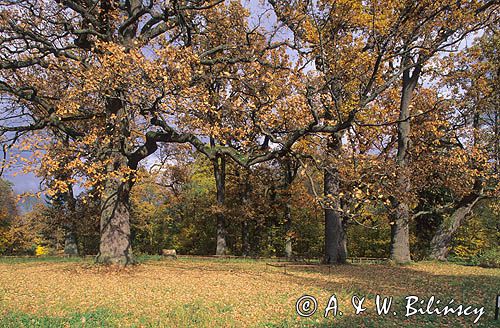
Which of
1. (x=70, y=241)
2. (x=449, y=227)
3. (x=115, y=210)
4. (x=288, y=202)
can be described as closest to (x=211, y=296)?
(x=115, y=210)

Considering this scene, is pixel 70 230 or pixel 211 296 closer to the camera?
pixel 211 296

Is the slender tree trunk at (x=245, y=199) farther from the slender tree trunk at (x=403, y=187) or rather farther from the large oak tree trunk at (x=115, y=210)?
the large oak tree trunk at (x=115, y=210)

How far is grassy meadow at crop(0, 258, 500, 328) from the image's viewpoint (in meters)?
6.88

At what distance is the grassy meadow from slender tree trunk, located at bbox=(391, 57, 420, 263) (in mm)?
4956

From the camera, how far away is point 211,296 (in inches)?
352

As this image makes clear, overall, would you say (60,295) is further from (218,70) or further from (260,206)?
(260,206)

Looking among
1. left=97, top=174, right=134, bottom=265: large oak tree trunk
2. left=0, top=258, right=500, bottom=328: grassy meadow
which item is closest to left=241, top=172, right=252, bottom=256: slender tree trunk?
left=0, top=258, right=500, bottom=328: grassy meadow

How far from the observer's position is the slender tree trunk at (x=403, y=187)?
1781 centimetres

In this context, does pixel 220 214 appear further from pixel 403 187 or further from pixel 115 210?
pixel 403 187

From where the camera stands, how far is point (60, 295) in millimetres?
8750

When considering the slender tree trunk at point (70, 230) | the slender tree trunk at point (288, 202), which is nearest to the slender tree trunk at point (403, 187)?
the slender tree trunk at point (288, 202)

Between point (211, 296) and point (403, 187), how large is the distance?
11.3 meters

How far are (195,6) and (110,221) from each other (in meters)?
7.93

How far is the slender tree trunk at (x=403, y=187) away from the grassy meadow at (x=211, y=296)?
16.3 ft
